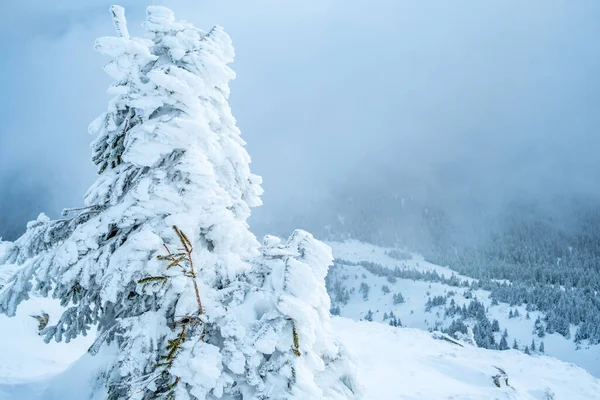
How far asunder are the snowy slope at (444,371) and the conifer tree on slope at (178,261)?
14.3 ft

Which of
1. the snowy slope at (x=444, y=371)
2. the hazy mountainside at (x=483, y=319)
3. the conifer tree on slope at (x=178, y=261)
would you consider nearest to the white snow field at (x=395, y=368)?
the snowy slope at (x=444, y=371)

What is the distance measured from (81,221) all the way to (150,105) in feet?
9.46

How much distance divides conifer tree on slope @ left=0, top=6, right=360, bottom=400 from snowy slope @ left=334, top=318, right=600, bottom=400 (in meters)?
4.37

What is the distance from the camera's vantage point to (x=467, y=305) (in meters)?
155

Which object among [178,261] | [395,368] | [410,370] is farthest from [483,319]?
[178,261]

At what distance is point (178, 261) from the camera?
5004 millimetres

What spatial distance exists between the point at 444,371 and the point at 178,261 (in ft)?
43.7

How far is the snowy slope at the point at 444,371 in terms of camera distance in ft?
36.9

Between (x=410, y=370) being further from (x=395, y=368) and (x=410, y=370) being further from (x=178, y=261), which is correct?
(x=178, y=261)

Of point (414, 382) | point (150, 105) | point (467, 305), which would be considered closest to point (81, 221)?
point (150, 105)

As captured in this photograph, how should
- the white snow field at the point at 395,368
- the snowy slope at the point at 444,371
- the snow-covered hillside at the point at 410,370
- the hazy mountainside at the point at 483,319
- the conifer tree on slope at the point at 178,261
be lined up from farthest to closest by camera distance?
the hazy mountainside at the point at 483,319 < the snowy slope at the point at 444,371 < the snow-covered hillside at the point at 410,370 < the white snow field at the point at 395,368 < the conifer tree on slope at the point at 178,261

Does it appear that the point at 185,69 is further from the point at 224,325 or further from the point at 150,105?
the point at 224,325

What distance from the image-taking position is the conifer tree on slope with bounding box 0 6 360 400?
474 cm

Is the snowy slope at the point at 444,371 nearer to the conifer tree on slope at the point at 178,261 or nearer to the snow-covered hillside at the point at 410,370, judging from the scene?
Result: the snow-covered hillside at the point at 410,370
